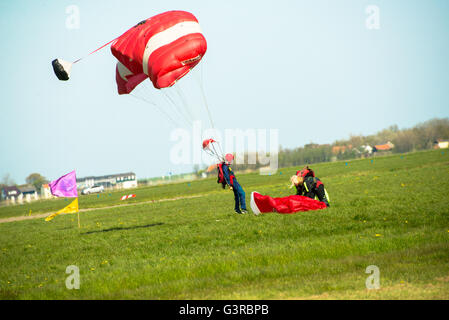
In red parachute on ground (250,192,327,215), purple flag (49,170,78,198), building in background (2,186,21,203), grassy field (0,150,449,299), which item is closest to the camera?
grassy field (0,150,449,299)

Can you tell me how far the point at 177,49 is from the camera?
12.5m

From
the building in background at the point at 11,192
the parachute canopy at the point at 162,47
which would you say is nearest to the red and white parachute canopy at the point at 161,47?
the parachute canopy at the point at 162,47

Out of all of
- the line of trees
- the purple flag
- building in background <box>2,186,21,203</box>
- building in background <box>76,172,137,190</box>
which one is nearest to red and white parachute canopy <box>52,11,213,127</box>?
the purple flag

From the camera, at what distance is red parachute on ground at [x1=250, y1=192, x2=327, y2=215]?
14844mm

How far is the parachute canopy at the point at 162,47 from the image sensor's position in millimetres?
12141

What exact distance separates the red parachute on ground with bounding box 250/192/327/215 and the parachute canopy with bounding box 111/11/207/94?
5015mm

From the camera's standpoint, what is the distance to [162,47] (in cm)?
1217

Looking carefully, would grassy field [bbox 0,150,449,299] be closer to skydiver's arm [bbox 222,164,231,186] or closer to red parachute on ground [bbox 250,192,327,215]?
red parachute on ground [bbox 250,192,327,215]

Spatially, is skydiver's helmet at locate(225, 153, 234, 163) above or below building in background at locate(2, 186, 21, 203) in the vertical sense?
above

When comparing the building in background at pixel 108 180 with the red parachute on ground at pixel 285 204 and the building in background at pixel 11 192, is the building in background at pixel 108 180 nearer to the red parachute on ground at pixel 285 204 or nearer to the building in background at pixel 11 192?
the building in background at pixel 11 192

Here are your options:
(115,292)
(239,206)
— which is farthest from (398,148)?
(115,292)

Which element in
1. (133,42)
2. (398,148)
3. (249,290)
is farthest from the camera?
(398,148)
